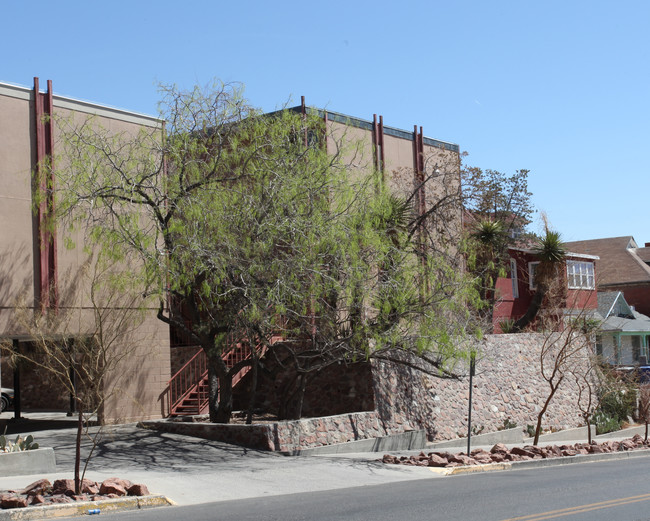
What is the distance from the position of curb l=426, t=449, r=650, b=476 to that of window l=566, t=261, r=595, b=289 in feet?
70.6

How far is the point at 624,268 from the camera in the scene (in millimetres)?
56906

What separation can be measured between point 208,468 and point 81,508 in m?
4.51

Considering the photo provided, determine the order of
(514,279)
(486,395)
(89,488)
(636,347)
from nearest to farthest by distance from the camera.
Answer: (89,488), (486,395), (514,279), (636,347)

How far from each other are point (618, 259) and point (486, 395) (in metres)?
37.0

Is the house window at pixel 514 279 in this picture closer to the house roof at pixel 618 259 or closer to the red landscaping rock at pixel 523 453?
the house roof at pixel 618 259

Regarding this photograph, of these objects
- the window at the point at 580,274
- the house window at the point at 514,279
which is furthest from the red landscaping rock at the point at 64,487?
the window at the point at 580,274

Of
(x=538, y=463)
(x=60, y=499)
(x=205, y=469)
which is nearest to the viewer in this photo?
(x=60, y=499)

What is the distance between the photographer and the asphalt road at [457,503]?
32.7 ft

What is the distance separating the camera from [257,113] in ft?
Answer: 61.9

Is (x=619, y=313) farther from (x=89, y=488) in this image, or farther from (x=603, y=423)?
(x=89, y=488)

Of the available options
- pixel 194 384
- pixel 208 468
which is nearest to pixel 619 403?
pixel 194 384

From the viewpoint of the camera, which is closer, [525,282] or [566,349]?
[566,349]

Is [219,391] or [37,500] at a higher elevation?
[219,391]

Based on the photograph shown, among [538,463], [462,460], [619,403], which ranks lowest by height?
[619,403]
